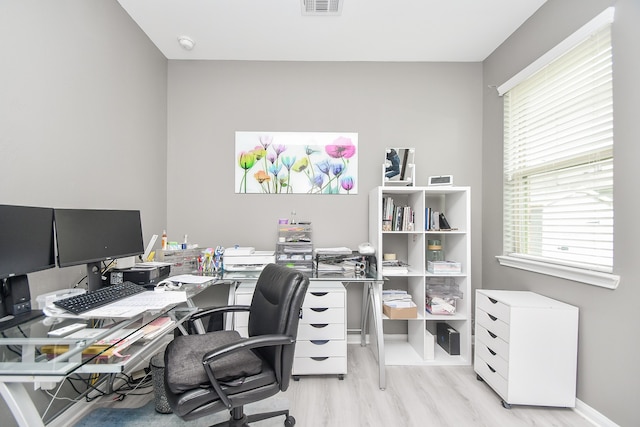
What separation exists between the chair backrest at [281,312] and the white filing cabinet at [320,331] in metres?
0.66

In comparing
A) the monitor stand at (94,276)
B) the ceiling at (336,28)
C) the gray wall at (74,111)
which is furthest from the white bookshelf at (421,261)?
the gray wall at (74,111)

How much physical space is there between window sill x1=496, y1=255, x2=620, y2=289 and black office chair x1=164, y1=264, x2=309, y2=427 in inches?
67.6

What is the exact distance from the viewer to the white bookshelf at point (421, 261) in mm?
2457

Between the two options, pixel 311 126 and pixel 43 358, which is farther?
pixel 311 126

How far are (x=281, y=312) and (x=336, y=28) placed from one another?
225 cm

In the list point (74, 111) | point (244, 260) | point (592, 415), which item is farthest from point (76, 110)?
point (592, 415)

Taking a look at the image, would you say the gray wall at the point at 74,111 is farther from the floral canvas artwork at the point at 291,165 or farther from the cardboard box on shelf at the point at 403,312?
the cardboard box on shelf at the point at 403,312

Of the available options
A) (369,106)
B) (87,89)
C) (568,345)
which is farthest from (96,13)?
(568,345)

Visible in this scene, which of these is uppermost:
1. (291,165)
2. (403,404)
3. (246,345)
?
(291,165)

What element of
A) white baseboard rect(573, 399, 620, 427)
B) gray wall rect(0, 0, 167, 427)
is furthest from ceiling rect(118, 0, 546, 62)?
white baseboard rect(573, 399, 620, 427)

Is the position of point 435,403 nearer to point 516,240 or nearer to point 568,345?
point 568,345

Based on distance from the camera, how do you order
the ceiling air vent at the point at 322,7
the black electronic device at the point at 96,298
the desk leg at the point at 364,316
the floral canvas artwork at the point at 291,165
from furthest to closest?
the floral canvas artwork at the point at 291,165
the desk leg at the point at 364,316
the ceiling air vent at the point at 322,7
the black electronic device at the point at 96,298

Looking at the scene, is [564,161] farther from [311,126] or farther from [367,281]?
[311,126]

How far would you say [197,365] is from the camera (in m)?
1.36
